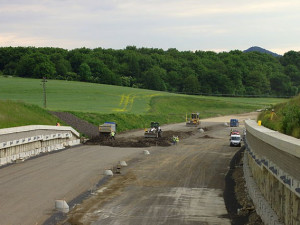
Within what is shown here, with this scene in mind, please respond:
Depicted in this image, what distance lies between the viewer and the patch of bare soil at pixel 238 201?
23.9 m

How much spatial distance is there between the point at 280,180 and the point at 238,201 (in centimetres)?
1139

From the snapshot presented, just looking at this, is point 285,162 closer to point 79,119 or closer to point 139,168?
point 139,168

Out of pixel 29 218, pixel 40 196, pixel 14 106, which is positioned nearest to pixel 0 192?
pixel 40 196

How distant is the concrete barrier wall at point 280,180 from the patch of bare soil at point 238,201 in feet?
2.58

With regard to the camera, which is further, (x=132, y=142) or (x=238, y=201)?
(x=132, y=142)

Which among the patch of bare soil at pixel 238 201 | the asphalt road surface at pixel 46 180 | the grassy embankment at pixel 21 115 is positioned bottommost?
the asphalt road surface at pixel 46 180

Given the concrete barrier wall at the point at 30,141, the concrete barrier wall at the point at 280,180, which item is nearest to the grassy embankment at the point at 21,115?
the concrete barrier wall at the point at 30,141

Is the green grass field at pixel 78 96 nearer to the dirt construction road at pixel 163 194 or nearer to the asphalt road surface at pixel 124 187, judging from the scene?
the asphalt road surface at pixel 124 187

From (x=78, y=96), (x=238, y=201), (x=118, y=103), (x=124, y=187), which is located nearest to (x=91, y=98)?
(x=78, y=96)

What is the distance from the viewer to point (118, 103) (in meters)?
122

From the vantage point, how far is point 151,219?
2488 centimetres

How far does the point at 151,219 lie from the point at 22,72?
165 metres

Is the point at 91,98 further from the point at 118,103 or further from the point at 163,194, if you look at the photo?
the point at 163,194

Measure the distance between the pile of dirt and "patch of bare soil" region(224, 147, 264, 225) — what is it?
33.2 m
